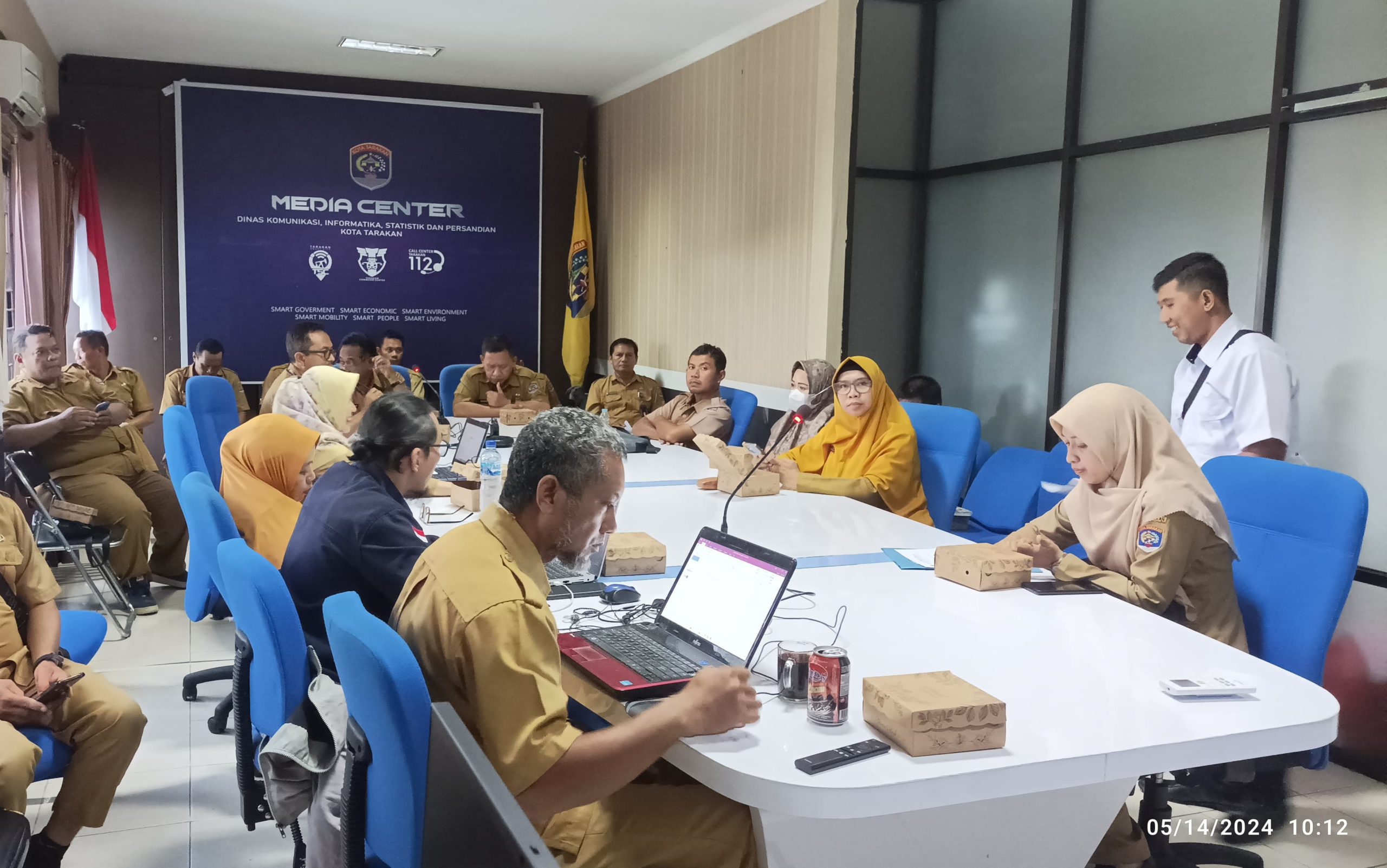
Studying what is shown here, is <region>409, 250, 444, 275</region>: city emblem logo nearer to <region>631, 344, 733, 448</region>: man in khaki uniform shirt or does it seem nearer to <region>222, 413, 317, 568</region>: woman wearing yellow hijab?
<region>631, 344, 733, 448</region>: man in khaki uniform shirt

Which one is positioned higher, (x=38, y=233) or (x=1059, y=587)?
(x=38, y=233)

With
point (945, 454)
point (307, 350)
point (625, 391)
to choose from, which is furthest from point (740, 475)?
point (307, 350)

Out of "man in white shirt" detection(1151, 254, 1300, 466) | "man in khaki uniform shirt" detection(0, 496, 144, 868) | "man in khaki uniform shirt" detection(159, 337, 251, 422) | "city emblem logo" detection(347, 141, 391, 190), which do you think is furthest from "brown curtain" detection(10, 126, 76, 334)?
"man in white shirt" detection(1151, 254, 1300, 466)

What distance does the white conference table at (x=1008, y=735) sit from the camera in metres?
1.51

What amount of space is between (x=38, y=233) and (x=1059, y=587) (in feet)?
18.4

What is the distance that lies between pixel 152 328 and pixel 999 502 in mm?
6043

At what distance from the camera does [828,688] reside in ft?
5.46

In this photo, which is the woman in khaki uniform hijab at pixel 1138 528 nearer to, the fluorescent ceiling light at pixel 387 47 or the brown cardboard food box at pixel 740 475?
the brown cardboard food box at pixel 740 475

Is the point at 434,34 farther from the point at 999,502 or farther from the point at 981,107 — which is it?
the point at 999,502

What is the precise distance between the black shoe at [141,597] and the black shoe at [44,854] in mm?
2549

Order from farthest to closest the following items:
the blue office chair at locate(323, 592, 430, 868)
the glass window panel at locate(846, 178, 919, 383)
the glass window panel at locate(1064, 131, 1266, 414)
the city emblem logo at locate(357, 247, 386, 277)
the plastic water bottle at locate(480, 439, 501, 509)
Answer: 1. the city emblem logo at locate(357, 247, 386, 277)
2. the glass window panel at locate(846, 178, 919, 383)
3. the glass window panel at locate(1064, 131, 1266, 414)
4. the plastic water bottle at locate(480, 439, 501, 509)
5. the blue office chair at locate(323, 592, 430, 868)

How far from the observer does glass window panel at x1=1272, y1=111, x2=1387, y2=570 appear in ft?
10.9

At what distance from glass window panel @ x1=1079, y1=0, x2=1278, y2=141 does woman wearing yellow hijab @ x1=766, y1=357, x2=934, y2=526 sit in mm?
1568

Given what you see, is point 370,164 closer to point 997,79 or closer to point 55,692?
point 997,79
